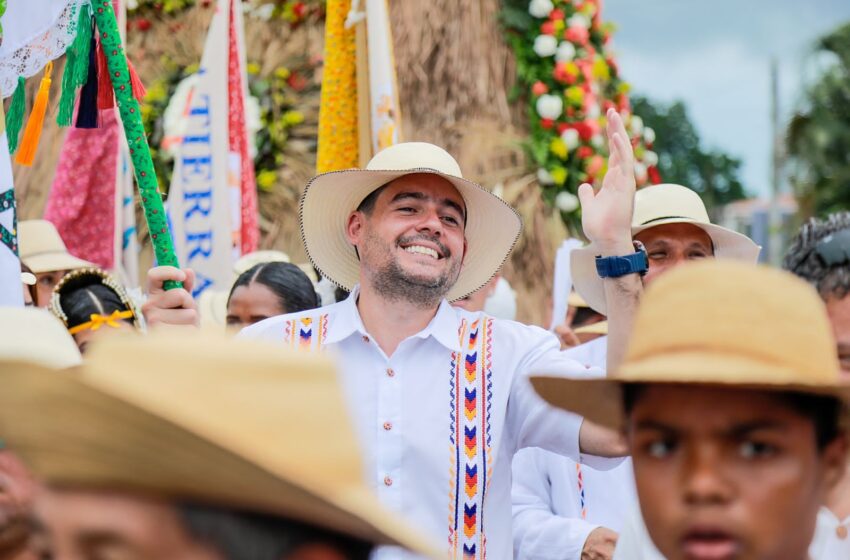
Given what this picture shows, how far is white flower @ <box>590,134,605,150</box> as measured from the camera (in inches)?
349

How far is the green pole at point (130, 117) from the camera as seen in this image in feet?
13.3

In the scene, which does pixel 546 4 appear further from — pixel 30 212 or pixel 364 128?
pixel 30 212

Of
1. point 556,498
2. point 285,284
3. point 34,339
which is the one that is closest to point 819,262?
point 556,498

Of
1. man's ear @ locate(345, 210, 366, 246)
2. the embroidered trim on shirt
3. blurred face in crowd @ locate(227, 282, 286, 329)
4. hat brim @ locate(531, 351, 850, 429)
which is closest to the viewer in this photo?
hat brim @ locate(531, 351, 850, 429)

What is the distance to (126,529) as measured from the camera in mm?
1408

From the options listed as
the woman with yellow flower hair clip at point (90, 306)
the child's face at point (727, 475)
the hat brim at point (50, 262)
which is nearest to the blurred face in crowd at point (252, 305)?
the woman with yellow flower hair clip at point (90, 306)

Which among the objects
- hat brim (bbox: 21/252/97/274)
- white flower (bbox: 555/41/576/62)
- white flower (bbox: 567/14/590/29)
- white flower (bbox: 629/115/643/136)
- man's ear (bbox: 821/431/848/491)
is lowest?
man's ear (bbox: 821/431/848/491)

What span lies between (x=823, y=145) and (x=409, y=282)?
26.4m

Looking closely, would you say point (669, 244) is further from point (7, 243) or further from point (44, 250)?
point (44, 250)

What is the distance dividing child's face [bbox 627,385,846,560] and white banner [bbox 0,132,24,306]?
7.64 feet

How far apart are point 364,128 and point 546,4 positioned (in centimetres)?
307

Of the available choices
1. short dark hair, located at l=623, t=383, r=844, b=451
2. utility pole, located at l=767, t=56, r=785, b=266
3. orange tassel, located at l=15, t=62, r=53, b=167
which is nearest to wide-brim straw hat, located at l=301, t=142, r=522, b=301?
orange tassel, located at l=15, t=62, r=53, b=167

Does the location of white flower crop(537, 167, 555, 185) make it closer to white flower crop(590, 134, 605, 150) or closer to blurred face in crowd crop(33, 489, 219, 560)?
white flower crop(590, 134, 605, 150)

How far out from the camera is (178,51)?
33.9 ft
